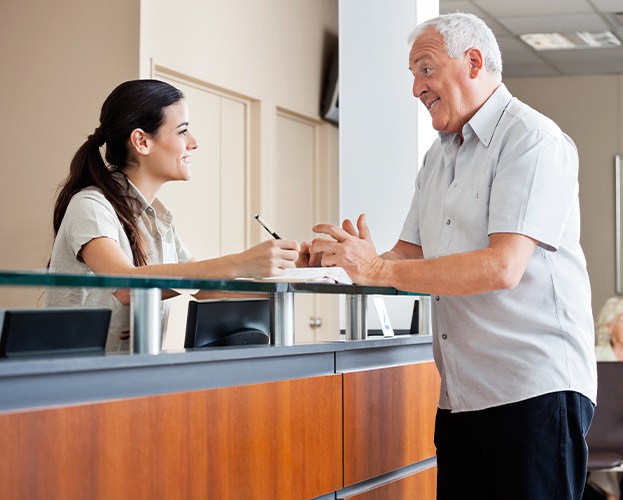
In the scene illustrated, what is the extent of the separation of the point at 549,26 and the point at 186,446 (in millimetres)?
7044

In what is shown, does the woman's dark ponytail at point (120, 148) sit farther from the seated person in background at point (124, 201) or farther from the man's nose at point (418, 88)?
the man's nose at point (418, 88)

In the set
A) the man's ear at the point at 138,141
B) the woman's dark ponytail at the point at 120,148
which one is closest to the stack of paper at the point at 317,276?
the woman's dark ponytail at the point at 120,148

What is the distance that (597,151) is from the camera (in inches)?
372

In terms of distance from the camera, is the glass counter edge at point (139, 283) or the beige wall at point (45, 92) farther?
the beige wall at point (45, 92)

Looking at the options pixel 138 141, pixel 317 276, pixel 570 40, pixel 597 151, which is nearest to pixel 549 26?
pixel 570 40

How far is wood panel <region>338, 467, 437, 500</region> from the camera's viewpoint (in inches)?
95.3

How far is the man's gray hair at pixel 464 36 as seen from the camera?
2275mm

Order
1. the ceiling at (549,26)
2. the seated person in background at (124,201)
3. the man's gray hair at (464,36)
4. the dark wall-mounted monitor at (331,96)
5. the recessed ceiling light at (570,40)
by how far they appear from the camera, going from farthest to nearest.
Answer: the recessed ceiling light at (570,40) < the ceiling at (549,26) < the dark wall-mounted monitor at (331,96) < the seated person in background at (124,201) < the man's gray hair at (464,36)

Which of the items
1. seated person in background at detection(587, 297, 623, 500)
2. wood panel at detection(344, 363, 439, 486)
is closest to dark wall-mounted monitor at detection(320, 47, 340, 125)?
seated person in background at detection(587, 297, 623, 500)

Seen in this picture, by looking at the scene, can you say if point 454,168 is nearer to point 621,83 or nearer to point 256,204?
point 256,204

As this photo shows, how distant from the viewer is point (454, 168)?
2.34 m

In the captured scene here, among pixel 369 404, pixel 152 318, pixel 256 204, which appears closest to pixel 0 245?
pixel 256 204

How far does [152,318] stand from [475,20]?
1.16 m

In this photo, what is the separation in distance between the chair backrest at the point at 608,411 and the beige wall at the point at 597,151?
4732 mm
